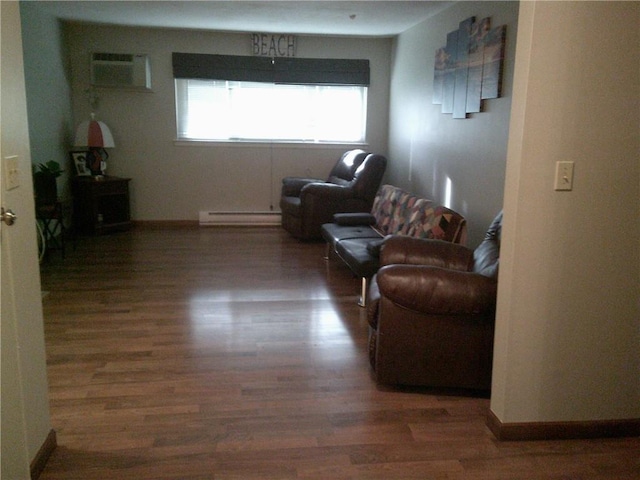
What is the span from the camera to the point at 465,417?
2.54m

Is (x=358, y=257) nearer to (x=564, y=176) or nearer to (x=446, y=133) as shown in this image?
(x=446, y=133)

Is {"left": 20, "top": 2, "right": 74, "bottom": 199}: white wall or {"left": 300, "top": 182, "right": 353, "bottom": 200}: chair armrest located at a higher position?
{"left": 20, "top": 2, "right": 74, "bottom": 199}: white wall

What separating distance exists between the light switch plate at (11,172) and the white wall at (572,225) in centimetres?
177

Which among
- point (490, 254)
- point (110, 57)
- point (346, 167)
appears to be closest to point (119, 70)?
point (110, 57)

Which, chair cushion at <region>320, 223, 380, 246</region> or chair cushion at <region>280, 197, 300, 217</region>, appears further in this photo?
chair cushion at <region>280, 197, 300, 217</region>

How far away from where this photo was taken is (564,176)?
217 cm

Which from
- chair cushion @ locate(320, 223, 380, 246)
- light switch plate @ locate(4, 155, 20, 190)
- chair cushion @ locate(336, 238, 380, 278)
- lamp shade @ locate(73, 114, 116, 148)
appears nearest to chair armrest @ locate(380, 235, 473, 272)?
chair cushion @ locate(336, 238, 380, 278)

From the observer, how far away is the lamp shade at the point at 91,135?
6305mm

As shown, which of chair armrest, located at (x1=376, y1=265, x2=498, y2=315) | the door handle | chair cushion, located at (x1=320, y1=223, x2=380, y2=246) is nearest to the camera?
the door handle

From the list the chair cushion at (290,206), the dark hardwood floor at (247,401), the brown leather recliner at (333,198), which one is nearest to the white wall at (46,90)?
→ the dark hardwood floor at (247,401)

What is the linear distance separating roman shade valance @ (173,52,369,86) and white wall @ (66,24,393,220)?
105 millimetres

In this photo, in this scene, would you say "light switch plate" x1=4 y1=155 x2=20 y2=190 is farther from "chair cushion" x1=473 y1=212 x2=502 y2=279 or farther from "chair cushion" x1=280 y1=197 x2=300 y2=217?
"chair cushion" x1=280 y1=197 x2=300 y2=217

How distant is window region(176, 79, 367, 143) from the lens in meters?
7.00

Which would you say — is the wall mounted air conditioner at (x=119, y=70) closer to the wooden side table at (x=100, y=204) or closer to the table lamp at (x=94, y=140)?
the table lamp at (x=94, y=140)
